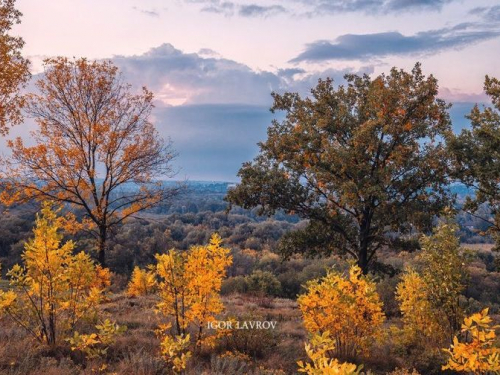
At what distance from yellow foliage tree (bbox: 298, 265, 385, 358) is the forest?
32mm

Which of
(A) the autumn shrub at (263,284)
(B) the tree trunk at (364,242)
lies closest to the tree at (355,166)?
(B) the tree trunk at (364,242)

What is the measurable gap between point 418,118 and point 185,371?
40.4ft

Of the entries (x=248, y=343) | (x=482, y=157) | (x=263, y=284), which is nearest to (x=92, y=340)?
(x=248, y=343)

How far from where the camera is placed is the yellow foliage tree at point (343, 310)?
7355 millimetres

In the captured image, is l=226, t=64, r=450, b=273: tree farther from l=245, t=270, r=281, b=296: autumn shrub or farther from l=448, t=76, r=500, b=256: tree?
l=245, t=270, r=281, b=296: autumn shrub

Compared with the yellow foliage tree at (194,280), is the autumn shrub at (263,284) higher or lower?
lower

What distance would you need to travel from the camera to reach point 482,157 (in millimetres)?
13320

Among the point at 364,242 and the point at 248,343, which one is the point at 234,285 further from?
the point at 248,343

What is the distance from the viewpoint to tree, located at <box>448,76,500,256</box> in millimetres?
13055

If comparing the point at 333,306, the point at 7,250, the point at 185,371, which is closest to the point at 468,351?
the point at 333,306

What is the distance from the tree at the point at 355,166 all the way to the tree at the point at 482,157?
0.69 meters

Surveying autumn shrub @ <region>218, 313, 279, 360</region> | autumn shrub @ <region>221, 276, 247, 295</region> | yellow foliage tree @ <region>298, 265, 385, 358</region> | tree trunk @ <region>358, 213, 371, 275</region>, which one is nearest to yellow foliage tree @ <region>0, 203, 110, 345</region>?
autumn shrub @ <region>218, 313, 279, 360</region>

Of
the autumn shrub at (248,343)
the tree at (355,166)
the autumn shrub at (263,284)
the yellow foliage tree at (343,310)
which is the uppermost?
the tree at (355,166)

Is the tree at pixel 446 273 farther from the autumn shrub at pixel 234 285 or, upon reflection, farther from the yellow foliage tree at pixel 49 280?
the autumn shrub at pixel 234 285
